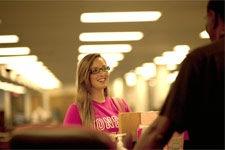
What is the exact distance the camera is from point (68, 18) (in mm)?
6539

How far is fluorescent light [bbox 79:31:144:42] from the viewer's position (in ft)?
24.4

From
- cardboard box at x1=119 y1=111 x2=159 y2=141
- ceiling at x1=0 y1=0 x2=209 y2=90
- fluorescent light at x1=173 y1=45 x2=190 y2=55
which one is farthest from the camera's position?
fluorescent light at x1=173 y1=45 x2=190 y2=55

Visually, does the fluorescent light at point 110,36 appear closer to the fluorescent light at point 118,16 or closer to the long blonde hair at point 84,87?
the fluorescent light at point 118,16

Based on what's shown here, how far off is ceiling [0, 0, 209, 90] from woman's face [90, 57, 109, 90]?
3311 millimetres

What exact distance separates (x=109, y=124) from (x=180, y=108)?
Answer: 3.95ft

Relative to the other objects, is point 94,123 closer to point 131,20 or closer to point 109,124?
point 109,124

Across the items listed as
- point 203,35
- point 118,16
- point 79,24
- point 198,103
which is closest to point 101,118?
point 198,103

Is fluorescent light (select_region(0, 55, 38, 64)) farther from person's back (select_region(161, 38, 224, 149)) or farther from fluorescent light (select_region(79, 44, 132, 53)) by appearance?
person's back (select_region(161, 38, 224, 149))

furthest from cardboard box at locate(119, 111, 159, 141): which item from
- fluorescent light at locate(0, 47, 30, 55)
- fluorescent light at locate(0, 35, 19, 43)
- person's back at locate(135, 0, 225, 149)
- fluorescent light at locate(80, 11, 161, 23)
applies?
fluorescent light at locate(0, 47, 30, 55)

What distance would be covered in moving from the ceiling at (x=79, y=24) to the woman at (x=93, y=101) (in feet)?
10.9

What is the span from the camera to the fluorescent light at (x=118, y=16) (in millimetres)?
5965

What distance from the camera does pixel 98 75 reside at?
2.28 metres

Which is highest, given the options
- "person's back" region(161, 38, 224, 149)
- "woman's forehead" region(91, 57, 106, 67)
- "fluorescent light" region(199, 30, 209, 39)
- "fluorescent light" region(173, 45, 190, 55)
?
"fluorescent light" region(199, 30, 209, 39)

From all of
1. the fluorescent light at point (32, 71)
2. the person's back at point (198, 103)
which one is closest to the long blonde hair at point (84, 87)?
the person's back at point (198, 103)
